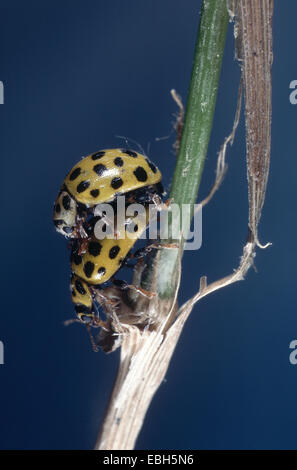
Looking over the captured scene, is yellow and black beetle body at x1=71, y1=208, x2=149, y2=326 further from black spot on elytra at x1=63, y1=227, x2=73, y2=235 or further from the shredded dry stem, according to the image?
the shredded dry stem

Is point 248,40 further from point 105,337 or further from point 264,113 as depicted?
point 105,337

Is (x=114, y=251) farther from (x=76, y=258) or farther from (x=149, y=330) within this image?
(x=149, y=330)

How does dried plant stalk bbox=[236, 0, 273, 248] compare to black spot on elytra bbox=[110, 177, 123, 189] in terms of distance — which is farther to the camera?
black spot on elytra bbox=[110, 177, 123, 189]

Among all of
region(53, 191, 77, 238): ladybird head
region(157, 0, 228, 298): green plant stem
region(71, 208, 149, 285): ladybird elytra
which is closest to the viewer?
region(157, 0, 228, 298): green plant stem

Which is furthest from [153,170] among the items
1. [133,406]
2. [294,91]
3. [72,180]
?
[294,91]

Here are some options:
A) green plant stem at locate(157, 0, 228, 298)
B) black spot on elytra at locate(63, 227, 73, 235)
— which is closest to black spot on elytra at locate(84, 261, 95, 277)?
black spot on elytra at locate(63, 227, 73, 235)

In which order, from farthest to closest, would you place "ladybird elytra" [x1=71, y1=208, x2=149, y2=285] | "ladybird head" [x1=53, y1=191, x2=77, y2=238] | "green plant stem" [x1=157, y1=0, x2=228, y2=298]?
"ladybird head" [x1=53, y1=191, x2=77, y2=238] < "ladybird elytra" [x1=71, y1=208, x2=149, y2=285] < "green plant stem" [x1=157, y1=0, x2=228, y2=298]
